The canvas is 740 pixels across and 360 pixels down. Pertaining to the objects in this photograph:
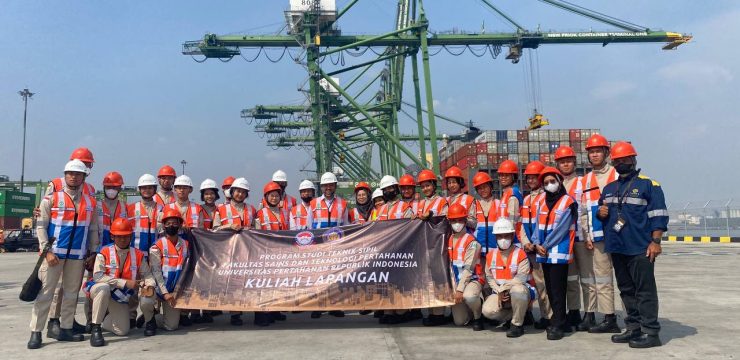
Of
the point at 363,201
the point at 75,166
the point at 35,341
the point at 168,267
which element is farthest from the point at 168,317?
the point at 363,201

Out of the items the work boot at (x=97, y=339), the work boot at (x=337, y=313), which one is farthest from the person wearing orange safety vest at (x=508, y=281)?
the work boot at (x=97, y=339)

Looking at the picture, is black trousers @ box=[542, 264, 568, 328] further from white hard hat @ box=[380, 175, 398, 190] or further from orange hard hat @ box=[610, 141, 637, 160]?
white hard hat @ box=[380, 175, 398, 190]

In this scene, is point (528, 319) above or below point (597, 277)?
below

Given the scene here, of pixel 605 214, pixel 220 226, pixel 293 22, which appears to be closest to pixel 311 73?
pixel 293 22

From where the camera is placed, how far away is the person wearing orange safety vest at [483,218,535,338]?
18.1 feet

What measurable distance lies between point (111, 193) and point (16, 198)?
44.9 m

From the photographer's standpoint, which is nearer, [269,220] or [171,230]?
[171,230]

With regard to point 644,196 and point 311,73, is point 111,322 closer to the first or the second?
point 644,196

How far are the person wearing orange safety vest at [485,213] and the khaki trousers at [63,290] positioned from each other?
4851 millimetres

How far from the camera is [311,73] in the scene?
28953 millimetres

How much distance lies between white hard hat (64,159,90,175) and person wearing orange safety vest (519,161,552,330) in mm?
5314

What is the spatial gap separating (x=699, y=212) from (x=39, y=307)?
32240mm

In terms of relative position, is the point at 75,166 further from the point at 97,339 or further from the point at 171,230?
the point at 97,339

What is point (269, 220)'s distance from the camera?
7.34m
